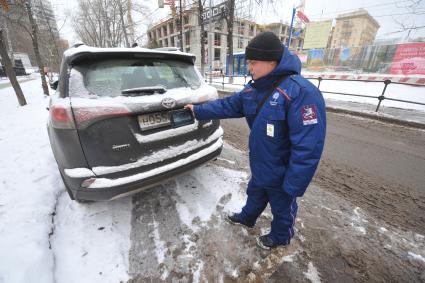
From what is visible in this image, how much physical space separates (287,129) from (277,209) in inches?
28.0

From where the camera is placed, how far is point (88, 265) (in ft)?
A: 5.84

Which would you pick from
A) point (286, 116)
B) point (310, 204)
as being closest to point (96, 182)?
point (286, 116)

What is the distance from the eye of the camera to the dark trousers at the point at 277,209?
5.57 feet

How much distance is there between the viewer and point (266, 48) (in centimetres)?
145

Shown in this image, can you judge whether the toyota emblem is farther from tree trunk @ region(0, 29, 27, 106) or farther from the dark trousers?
tree trunk @ region(0, 29, 27, 106)

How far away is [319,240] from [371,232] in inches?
24.0

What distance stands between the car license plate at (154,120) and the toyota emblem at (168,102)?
9cm

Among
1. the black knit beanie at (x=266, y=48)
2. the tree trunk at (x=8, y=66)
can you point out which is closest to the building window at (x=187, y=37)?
the tree trunk at (x=8, y=66)

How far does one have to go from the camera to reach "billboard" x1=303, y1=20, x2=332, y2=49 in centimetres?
2616

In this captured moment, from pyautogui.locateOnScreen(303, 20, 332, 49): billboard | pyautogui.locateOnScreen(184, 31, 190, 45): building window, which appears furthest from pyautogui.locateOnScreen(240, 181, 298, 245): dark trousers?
pyautogui.locateOnScreen(184, 31, 190, 45): building window

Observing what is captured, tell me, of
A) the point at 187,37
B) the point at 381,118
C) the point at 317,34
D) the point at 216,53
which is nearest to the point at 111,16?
the point at 187,37

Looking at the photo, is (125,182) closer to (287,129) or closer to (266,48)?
(287,129)

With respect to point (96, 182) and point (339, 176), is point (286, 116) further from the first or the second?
point (339, 176)

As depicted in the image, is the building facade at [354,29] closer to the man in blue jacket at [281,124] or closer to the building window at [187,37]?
the building window at [187,37]
